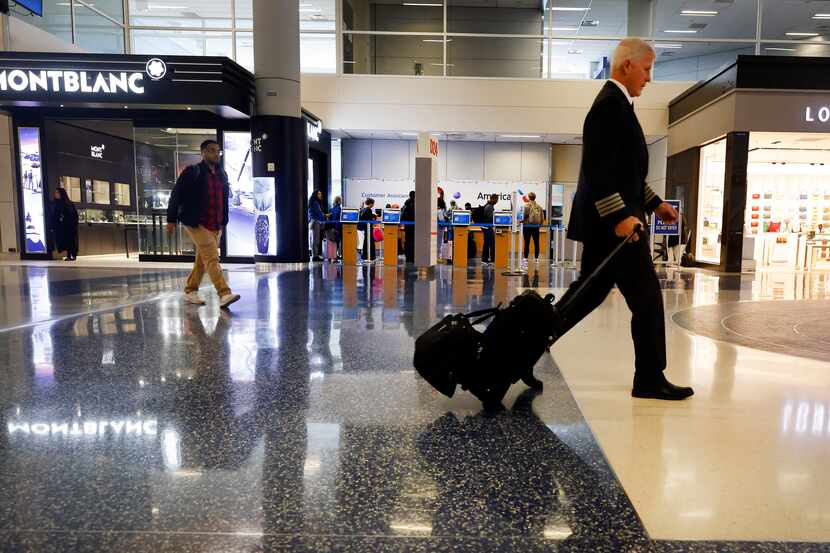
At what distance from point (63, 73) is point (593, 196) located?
1243cm

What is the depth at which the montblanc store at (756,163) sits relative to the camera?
11664mm

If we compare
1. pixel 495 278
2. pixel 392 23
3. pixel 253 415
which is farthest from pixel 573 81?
pixel 253 415

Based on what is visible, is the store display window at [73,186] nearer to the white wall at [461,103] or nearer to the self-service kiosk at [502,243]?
the white wall at [461,103]

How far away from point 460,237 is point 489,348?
1070cm

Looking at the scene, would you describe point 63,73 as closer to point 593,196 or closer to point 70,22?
point 70,22

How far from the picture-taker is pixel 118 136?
18.0 m

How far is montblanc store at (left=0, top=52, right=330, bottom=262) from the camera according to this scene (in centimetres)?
1152

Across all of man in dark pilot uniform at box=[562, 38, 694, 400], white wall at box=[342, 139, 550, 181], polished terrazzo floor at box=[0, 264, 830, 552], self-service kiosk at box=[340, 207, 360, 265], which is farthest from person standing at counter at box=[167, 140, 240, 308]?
white wall at box=[342, 139, 550, 181]

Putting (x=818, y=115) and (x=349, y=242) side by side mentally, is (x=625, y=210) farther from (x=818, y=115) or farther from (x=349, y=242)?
(x=818, y=115)

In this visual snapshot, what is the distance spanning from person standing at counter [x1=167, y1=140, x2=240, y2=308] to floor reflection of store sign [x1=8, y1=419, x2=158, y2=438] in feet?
11.6

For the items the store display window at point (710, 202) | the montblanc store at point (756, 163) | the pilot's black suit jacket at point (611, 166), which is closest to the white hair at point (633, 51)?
the pilot's black suit jacket at point (611, 166)

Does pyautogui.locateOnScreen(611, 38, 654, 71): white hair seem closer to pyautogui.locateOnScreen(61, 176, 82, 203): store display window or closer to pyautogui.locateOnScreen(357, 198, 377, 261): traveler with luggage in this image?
pyautogui.locateOnScreen(357, 198, 377, 261): traveler with luggage

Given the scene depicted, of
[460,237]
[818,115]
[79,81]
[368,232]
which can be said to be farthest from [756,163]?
[79,81]

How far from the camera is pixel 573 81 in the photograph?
1662 cm
